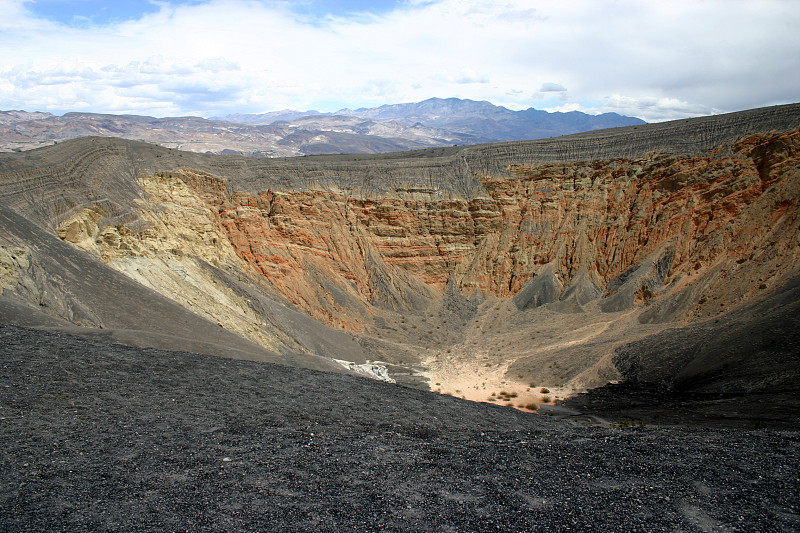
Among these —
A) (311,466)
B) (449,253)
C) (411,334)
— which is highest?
(311,466)

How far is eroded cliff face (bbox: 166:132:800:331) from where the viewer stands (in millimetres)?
30656

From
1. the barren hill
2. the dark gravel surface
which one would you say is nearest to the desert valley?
the dark gravel surface

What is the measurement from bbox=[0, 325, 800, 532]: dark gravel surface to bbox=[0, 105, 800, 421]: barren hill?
201 inches

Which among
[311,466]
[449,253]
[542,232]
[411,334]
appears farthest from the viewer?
[449,253]

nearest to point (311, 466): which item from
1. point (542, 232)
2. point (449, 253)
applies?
point (449, 253)

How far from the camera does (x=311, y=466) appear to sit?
8344 mm

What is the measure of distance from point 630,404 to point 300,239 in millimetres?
21815

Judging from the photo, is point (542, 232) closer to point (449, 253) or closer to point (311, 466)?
point (449, 253)

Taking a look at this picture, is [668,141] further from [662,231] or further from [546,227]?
[546,227]

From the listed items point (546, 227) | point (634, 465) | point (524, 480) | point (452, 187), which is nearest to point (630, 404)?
point (634, 465)

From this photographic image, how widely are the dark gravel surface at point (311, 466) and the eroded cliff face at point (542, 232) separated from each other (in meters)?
19.4

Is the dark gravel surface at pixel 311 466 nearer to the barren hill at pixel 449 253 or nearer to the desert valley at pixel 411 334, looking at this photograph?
the desert valley at pixel 411 334

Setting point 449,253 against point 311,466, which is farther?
point 449,253

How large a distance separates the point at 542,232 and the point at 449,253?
6834 millimetres
